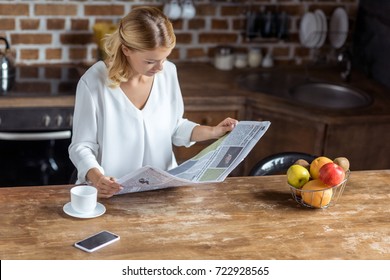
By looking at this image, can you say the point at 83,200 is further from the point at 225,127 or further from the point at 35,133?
the point at 35,133

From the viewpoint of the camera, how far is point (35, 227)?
226cm

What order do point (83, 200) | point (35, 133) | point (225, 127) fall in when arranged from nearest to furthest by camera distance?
1. point (83, 200)
2. point (225, 127)
3. point (35, 133)

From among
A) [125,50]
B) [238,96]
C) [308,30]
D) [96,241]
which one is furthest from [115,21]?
[96,241]

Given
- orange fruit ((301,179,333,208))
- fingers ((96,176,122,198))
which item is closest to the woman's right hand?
fingers ((96,176,122,198))

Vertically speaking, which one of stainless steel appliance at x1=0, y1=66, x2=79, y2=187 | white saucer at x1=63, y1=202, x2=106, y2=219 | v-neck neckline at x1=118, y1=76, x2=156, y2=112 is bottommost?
stainless steel appliance at x1=0, y1=66, x2=79, y2=187

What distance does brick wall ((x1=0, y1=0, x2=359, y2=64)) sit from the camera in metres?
4.16

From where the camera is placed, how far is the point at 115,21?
430 centimetres

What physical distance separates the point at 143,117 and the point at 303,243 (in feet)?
Result: 2.82

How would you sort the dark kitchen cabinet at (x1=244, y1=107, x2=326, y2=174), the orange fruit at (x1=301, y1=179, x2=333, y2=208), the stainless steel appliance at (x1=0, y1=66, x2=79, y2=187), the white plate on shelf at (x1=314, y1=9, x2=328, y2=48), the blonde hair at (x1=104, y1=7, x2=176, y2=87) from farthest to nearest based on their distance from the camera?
the white plate on shelf at (x1=314, y1=9, x2=328, y2=48), the dark kitchen cabinet at (x1=244, y1=107, x2=326, y2=174), the stainless steel appliance at (x1=0, y1=66, x2=79, y2=187), the blonde hair at (x1=104, y1=7, x2=176, y2=87), the orange fruit at (x1=301, y1=179, x2=333, y2=208)

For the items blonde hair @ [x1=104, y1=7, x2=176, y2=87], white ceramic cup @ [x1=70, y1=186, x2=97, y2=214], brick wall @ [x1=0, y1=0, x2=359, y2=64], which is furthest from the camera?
brick wall @ [x1=0, y1=0, x2=359, y2=64]

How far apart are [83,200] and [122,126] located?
0.55 metres

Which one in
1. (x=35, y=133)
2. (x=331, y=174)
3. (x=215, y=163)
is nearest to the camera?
(x=331, y=174)

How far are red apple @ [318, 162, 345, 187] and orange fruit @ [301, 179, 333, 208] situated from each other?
21 mm

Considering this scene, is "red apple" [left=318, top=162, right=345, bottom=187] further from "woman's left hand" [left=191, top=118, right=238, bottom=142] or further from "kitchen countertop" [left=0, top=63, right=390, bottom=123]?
"kitchen countertop" [left=0, top=63, right=390, bottom=123]
